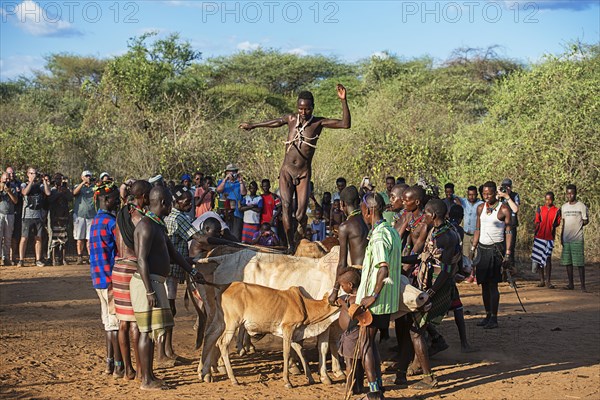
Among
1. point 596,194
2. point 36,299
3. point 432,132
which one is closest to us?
point 36,299

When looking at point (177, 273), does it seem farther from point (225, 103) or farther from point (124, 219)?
point (225, 103)

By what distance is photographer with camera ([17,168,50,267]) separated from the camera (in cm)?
1550

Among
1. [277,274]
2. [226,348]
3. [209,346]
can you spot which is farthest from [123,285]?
[277,274]

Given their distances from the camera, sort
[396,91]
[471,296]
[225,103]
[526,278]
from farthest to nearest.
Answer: [225,103]
[396,91]
[526,278]
[471,296]

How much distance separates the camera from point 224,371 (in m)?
7.96

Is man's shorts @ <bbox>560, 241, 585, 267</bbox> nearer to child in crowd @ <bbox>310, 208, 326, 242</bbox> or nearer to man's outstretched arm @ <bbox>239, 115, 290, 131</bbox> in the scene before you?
child in crowd @ <bbox>310, 208, 326, 242</bbox>

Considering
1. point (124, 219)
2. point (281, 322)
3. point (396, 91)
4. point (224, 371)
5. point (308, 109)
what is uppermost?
point (396, 91)

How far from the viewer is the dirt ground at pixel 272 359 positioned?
741 cm

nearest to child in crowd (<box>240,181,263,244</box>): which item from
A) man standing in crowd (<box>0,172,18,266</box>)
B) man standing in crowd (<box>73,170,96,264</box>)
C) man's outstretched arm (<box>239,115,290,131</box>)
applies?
man standing in crowd (<box>73,170,96,264</box>)

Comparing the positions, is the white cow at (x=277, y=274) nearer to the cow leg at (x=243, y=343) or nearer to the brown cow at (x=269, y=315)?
the brown cow at (x=269, y=315)

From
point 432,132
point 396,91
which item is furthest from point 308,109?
point 396,91

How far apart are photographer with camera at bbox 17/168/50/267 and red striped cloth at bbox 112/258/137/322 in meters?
9.02

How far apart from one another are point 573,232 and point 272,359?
24.7 feet

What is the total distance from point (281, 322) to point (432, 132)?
1765 cm
